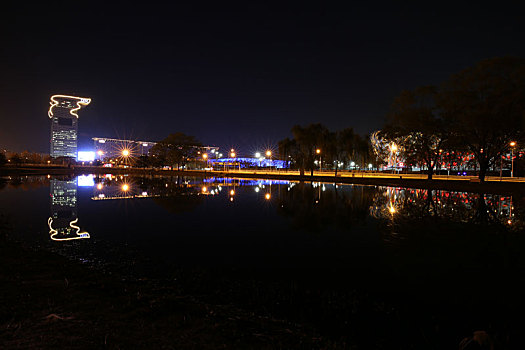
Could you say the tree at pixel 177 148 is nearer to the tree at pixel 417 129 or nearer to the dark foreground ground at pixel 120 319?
the tree at pixel 417 129

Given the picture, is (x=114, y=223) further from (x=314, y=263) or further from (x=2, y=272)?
(x=314, y=263)

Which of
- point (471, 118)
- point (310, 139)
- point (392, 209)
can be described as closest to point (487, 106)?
point (471, 118)

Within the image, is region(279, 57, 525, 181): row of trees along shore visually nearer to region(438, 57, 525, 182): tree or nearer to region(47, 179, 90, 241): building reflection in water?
region(438, 57, 525, 182): tree

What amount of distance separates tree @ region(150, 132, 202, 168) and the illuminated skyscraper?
73.3 metres

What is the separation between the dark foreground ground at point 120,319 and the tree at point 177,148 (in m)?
84.3

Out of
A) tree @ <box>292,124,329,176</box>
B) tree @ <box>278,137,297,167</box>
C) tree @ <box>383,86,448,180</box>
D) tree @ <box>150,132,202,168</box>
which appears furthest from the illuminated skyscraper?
tree @ <box>383,86,448,180</box>

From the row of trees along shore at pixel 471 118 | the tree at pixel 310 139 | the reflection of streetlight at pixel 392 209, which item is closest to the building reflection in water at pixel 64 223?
the reflection of streetlight at pixel 392 209

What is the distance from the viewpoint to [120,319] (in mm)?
4629

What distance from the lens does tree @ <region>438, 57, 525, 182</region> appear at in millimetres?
33316

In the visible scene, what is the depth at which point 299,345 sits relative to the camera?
4.22 meters

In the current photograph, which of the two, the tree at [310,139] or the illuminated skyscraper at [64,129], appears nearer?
the tree at [310,139]

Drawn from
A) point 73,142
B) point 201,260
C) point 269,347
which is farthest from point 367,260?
point 73,142

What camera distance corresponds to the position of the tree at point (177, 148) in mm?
88125

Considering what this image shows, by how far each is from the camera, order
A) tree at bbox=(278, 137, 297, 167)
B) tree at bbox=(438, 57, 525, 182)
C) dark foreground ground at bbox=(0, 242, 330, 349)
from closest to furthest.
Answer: dark foreground ground at bbox=(0, 242, 330, 349) < tree at bbox=(438, 57, 525, 182) < tree at bbox=(278, 137, 297, 167)
